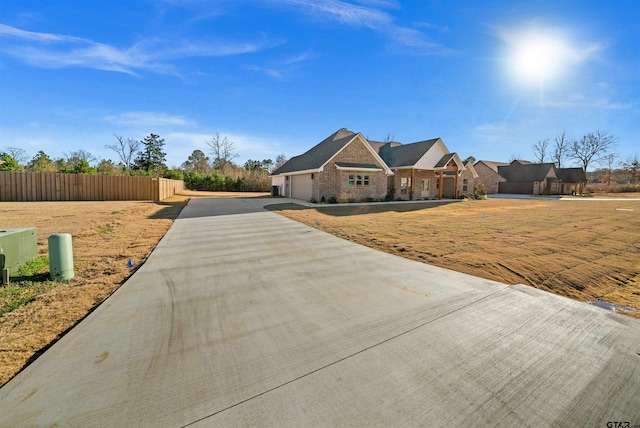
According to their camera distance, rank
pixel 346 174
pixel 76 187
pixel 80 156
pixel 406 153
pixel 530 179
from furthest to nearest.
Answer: pixel 80 156 < pixel 530 179 < pixel 406 153 < pixel 76 187 < pixel 346 174

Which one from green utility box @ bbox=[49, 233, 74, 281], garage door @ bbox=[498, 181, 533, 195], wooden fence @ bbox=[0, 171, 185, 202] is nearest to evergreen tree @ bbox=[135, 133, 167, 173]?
wooden fence @ bbox=[0, 171, 185, 202]

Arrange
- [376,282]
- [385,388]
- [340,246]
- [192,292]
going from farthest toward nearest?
1. [340,246]
2. [376,282]
3. [192,292]
4. [385,388]

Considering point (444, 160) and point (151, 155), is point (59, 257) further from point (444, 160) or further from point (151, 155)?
point (151, 155)

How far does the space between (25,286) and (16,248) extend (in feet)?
3.27

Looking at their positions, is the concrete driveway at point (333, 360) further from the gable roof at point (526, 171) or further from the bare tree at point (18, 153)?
the bare tree at point (18, 153)

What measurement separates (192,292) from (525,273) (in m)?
6.20

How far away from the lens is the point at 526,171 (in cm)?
4350

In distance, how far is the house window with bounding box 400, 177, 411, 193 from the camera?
84.1ft

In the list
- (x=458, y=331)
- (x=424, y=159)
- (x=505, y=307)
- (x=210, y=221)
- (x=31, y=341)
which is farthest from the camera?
(x=424, y=159)

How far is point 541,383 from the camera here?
2.31 metres

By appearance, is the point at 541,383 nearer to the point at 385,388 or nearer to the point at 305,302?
the point at 385,388

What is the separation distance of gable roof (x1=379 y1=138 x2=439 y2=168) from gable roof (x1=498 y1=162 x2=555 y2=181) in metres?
28.3

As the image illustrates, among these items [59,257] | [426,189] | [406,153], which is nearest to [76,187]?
[59,257]

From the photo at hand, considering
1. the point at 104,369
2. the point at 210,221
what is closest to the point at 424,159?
the point at 210,221
